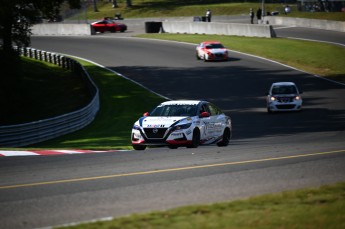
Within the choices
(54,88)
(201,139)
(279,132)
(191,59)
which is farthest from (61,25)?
(201,139)

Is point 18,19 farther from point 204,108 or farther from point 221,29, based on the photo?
point 221,29

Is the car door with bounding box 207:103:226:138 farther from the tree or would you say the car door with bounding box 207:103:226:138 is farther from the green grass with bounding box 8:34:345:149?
the tree

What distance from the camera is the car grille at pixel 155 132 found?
66.6 ft

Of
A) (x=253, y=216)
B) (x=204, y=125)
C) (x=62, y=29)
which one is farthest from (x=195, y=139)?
(x=62, y=29)

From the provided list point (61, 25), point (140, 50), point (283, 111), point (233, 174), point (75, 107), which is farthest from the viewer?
point (61, 25)

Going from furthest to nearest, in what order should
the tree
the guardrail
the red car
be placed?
1. the red car
2. the tree
3. the guardrail

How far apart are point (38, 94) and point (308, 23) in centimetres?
4248

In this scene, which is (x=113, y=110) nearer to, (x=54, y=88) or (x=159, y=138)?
(x=54, y=88)

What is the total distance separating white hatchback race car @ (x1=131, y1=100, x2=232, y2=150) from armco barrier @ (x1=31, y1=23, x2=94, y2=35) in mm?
61391

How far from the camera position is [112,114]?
37.4 metres

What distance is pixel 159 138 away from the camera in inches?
799

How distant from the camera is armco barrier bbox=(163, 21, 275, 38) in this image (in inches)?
2714

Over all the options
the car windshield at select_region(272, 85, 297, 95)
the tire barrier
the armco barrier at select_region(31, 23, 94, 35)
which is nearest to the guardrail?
the car windshield at select_region(272, 85, 297, 95)

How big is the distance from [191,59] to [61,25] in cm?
2943
